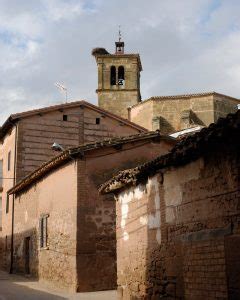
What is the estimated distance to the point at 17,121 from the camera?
24234mm

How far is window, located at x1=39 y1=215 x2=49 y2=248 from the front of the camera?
17906 millimetres

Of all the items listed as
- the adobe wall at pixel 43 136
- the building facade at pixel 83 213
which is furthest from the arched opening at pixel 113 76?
the building facade at pixel 83 213

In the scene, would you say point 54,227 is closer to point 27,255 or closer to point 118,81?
point 27,255

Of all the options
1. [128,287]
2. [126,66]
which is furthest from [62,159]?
[126,66]

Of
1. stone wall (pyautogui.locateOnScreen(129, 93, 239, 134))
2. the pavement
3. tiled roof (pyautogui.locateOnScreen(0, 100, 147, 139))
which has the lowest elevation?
the pavement

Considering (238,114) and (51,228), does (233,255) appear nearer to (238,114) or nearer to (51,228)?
A: (238,114)

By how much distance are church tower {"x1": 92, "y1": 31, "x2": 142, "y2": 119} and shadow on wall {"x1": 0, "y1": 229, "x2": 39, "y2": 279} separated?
25947 mm

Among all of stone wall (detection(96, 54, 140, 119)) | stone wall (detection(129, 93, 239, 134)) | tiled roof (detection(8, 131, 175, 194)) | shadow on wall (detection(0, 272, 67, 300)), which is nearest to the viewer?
shadow on wall (detection(0, 272, 67, 300))

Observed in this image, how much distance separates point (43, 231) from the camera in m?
18.3

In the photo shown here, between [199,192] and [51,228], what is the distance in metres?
10.1

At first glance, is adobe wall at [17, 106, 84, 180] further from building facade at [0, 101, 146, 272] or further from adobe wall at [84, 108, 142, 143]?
adobe wall at [84, 108, 142, 143]

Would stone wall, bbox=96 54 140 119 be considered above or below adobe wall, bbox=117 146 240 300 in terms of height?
above

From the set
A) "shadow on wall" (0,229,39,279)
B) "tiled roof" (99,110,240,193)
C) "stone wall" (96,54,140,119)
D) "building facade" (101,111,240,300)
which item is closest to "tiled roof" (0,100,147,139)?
"shadow on wall" (0,229,39,279)

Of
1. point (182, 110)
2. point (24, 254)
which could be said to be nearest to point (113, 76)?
point (182, 110)
